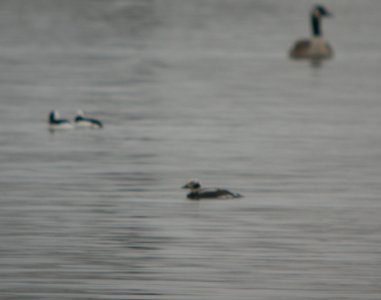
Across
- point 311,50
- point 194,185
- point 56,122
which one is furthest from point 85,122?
point 311,50

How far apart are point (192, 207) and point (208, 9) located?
10220 cm

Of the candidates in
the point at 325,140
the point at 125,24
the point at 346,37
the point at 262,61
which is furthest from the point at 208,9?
the point at 325,140

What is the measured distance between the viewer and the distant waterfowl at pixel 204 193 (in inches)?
822

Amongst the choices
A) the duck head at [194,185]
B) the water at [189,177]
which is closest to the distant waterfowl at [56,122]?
the water at [189,177]

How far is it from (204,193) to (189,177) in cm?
258

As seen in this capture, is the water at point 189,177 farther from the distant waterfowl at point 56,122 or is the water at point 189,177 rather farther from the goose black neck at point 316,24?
the goose black neck at point 316,24

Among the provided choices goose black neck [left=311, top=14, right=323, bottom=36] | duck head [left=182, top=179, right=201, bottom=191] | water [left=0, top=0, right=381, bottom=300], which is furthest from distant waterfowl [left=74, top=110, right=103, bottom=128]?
goose black neck [left=311, top=14, right=323, bottom=36]

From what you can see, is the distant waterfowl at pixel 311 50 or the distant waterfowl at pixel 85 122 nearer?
the distant waterfowl at pixel 85 122

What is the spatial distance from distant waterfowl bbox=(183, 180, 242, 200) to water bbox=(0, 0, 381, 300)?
12 cm

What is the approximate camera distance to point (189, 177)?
77.0ft

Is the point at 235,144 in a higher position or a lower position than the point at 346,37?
lower

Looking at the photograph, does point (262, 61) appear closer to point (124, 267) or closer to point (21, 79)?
point (21, 79)

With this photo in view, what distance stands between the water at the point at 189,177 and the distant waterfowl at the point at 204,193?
12cm

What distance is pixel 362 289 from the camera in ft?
50.1
